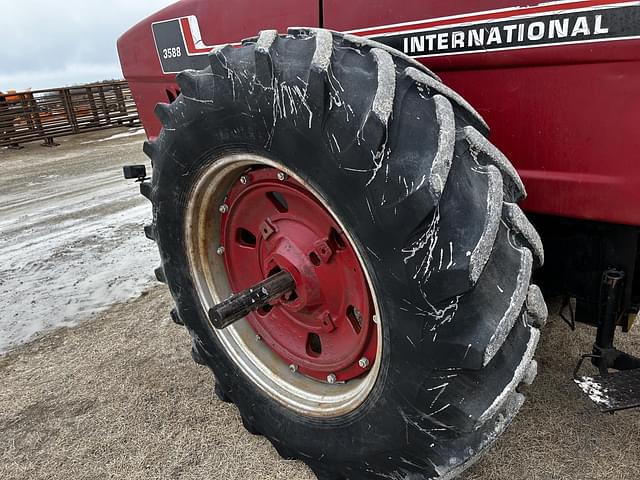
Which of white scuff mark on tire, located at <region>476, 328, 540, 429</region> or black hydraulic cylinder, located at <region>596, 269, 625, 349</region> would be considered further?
black hydraulic cylinder, located at <region>596, 269, 625, 349</region>


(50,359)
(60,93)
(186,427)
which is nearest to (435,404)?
(186,427)

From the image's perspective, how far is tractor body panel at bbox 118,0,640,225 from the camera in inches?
47.9

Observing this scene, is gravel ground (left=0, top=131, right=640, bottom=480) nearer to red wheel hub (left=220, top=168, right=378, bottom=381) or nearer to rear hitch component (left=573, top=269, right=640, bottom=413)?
rear hitch component (left=573, top=269, right=640, bottom=413)

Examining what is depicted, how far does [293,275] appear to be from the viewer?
1.70 meters

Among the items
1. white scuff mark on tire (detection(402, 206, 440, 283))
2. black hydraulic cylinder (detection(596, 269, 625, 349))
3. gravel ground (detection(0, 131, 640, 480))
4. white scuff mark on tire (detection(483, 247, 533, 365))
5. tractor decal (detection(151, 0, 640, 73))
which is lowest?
gravel ground (detection(0, 131, 640, 480))

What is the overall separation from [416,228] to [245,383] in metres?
1.08

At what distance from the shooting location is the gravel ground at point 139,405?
1.91 metres

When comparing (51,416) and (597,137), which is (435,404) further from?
(51,416)

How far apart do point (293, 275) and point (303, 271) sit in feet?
0.12

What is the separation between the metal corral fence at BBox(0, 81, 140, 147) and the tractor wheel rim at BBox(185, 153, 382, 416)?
39.2 feet

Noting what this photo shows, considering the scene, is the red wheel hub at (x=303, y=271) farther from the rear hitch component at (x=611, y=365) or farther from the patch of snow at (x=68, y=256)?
the patch of snow at (x=68, y=256)

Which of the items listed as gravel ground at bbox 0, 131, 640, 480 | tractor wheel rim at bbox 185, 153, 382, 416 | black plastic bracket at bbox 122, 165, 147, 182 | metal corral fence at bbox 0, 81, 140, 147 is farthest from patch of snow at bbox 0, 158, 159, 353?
metal corral fence at bbox 0, 81, 140, 147

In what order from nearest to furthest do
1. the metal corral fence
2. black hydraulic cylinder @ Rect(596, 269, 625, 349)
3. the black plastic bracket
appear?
black hydraulic cylinder @ Rect(596, 269, 625, 349), the black plastic bracket, the metal corral fence

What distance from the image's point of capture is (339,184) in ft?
4.19
